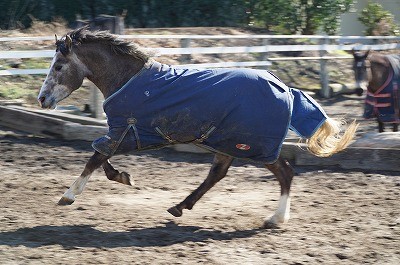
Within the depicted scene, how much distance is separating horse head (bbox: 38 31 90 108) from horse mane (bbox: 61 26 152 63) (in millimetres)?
55

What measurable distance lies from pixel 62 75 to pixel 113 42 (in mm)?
502

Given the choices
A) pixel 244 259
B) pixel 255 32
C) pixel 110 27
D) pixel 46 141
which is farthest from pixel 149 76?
pixel 255 32

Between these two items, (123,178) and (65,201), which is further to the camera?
(123,178)

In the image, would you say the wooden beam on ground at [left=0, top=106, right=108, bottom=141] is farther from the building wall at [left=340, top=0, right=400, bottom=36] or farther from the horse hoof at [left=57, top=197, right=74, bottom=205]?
the building wall at [left=340, top=0, right=400, bottom=36]

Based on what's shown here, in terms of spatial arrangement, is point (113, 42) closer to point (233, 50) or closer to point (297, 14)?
point (233, 50)

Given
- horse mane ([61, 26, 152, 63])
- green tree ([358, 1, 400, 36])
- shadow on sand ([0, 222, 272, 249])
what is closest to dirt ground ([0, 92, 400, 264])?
shadow on sand ([0, 222, 272, 249])

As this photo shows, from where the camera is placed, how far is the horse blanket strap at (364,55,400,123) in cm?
1109

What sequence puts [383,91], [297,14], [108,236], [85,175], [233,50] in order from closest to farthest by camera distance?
[108,236] → [85,175] → [383,91] → [233,50] → [297,14]

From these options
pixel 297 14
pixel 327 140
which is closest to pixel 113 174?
pixel 327 140

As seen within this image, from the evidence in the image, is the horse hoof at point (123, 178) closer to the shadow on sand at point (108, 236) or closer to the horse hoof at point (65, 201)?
the horse hoof at point (65, 201)

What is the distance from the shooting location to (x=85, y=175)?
640cm

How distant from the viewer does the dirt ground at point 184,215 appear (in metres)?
5.50

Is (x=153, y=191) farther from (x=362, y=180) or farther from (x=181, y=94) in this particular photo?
(x=362, y=180)

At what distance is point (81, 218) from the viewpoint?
251 inches
